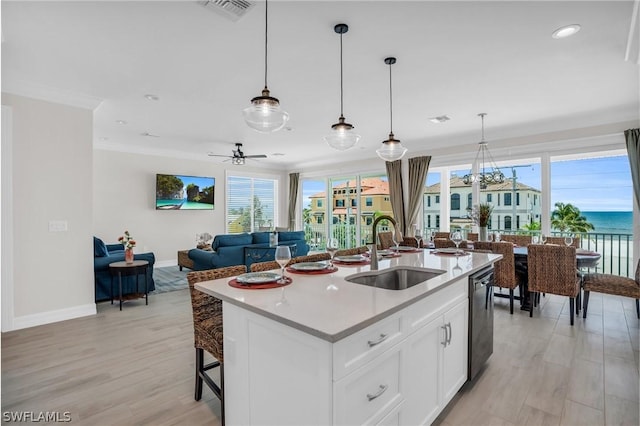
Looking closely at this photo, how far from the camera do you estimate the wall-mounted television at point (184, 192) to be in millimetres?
7189

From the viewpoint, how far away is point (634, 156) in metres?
4.35

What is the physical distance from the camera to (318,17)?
89.7 inches

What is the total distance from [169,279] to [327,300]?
17.3 ft

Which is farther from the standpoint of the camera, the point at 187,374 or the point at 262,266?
the point at 187,374

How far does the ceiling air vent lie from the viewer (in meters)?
2.09

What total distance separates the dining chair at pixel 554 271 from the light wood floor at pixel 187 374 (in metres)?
0.37

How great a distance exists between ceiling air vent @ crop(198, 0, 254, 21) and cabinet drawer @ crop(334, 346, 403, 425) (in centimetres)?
231

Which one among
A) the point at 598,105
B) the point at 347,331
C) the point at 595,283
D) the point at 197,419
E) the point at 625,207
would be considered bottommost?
the point at 197,419

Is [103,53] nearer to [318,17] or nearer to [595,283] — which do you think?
[318,17]

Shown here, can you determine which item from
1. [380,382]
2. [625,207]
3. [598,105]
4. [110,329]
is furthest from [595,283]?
[110,329]

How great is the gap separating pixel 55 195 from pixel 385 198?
20.3 ft

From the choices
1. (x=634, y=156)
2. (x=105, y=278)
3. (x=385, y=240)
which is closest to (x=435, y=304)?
(x=385, y=240)

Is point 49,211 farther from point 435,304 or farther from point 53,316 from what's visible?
point 435,304

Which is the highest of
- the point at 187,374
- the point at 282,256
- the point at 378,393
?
the point at 282,256
